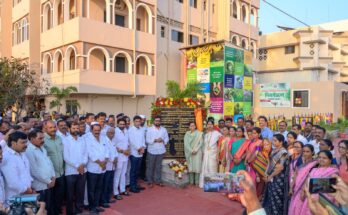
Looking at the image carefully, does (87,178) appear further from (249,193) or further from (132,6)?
(132,6)

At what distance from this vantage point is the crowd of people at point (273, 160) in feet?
13.0

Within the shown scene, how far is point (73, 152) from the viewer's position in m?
4.98

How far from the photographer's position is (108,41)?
15.7 m

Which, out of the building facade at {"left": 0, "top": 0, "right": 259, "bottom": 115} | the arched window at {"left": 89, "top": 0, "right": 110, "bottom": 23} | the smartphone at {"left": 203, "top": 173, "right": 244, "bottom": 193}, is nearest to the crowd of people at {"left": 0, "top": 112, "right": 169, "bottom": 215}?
the smartphone at {"left": 203, "top": 173, "right": 244, "bottom": 193}

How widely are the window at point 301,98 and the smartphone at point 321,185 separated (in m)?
20.8

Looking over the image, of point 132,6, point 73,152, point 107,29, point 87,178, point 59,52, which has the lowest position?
point 87,178

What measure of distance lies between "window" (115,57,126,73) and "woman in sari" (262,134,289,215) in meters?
13.6

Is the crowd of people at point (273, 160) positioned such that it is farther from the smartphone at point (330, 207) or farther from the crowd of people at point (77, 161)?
the crowd of people at point (77, 161)

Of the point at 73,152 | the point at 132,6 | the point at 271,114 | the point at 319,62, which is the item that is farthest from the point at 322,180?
the point at 319,62

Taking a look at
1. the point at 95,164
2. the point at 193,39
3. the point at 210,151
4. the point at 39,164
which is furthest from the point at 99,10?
the point at 39,164

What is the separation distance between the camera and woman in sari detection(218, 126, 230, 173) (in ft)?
21.6

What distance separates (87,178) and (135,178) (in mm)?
1511

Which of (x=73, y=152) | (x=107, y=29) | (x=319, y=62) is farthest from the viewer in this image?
(x=319, y=62)

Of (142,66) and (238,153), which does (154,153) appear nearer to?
(238,153)
